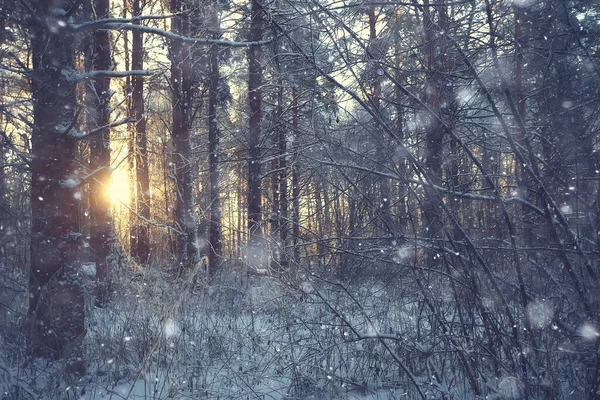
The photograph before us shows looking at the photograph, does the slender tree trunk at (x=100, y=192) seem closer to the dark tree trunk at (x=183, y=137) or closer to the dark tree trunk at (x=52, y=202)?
the dark tree trunk at (x=183, y=137)

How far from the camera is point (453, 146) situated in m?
5.13

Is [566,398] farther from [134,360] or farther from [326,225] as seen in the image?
[134,360]

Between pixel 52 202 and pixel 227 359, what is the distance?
253cm

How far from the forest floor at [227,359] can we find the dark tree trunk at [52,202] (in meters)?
0.31

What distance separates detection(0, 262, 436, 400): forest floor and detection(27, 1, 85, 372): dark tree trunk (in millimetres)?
312

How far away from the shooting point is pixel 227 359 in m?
4.41

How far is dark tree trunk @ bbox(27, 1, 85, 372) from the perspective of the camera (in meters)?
4.92

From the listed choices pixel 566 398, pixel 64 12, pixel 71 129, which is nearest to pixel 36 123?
pixel 71 129

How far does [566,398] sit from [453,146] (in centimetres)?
275

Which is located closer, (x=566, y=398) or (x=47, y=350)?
(x=566, y=398)

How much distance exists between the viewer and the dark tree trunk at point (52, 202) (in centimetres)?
492

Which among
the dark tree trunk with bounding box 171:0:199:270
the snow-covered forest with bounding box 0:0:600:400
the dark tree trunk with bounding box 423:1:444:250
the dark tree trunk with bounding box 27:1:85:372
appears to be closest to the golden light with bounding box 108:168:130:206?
the dark tree trunk with bounding box 27:1:85:372

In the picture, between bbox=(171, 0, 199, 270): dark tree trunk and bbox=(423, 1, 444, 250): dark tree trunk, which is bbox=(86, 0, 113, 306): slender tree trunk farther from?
bbox=(423, 1, 444, 250): dark tree trunk

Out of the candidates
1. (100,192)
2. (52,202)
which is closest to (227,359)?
(52,202)
